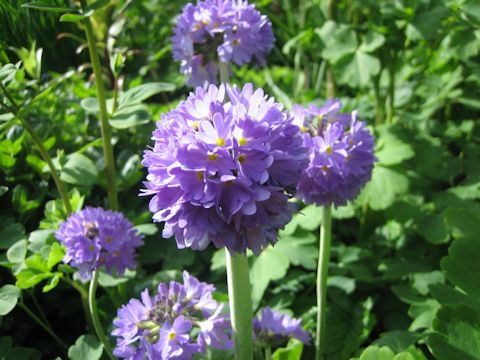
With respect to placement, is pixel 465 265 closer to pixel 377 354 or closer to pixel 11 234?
pixel 377 354

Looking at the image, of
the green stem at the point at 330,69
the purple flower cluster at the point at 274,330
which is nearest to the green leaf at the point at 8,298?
the purple flower cluster at the point at 274,330

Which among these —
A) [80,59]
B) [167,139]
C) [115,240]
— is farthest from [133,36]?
[167,139]

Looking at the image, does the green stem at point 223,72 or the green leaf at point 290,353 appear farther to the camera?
the green stem at point 223,72

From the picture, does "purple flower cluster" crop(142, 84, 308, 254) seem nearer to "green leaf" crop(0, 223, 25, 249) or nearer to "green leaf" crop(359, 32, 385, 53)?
"green leaf" crop(0, 223, 25, 249)

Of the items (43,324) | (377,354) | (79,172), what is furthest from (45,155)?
(377,354)

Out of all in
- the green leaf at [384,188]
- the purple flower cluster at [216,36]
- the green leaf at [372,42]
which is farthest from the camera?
the green leaf at [372,42]

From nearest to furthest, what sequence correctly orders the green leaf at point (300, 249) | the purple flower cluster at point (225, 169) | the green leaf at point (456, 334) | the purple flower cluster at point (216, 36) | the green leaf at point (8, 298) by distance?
the purple flower cluster at point (225, 169), the green leaf at point (456, 334), the green leaf at point (8, 298), the purple flower cluster at point (216, 36), the green leaf at point (300, 249)

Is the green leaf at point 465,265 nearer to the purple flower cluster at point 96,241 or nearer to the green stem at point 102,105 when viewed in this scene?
the purple flower cluster at point 96,241

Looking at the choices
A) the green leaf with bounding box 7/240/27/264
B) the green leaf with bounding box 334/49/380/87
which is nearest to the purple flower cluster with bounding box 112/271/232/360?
the green leaf with bounding box 7/240/27/264
